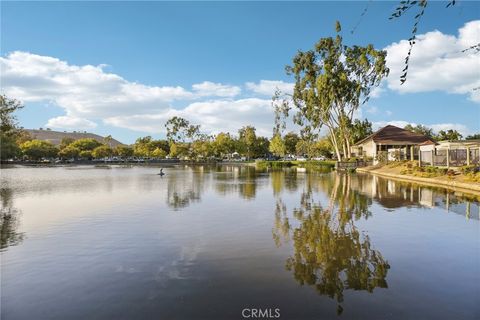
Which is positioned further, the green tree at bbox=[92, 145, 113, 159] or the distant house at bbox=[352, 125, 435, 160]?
the green tree at bbox=[92, 145, 113, 159]

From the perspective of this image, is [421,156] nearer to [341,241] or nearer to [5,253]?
[341,241]

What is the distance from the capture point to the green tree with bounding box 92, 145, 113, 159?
138 metres

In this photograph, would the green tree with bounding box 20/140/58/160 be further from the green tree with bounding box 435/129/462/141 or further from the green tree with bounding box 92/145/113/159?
the green tree with bounding box 435/129/462/141

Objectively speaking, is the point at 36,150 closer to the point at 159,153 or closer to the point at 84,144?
the point at 84,144

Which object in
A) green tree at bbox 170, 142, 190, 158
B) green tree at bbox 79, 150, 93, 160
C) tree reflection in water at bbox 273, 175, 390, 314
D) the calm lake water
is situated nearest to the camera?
the calm lake water

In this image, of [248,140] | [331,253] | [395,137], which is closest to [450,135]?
[395,137]

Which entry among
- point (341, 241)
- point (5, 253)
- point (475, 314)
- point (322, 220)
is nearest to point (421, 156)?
point (322, 220)

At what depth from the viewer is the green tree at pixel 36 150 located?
11938 centimetres

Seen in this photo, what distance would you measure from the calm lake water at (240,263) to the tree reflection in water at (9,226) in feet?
0.22

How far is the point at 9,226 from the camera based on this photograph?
12836 millimetres

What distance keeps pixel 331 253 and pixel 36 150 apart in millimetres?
133847

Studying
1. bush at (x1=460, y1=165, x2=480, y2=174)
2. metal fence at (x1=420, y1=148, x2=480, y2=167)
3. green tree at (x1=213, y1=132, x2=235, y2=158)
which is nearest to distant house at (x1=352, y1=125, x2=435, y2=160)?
metal fence at (x1=420, y1=148, x2=480, y2=167)

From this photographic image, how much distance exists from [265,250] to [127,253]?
3772mm

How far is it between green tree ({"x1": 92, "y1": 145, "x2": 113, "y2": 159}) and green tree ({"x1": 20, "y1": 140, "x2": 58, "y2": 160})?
1397cm
